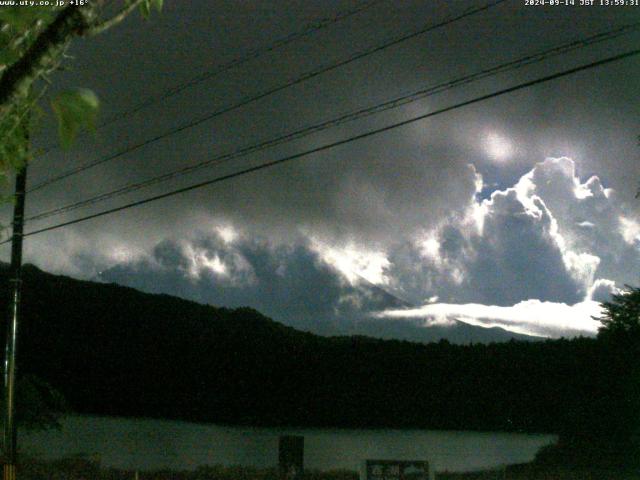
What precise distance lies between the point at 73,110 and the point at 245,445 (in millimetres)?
23592

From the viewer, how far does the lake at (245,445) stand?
22.9 metres

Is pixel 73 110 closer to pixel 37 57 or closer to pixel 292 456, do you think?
pixel 37 57

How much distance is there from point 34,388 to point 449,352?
593 inches

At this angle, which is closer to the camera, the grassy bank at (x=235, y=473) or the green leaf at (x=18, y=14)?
the green leaf at (x=18, y=14)

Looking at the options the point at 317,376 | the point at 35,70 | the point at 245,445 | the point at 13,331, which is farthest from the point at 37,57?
the point at 317,376

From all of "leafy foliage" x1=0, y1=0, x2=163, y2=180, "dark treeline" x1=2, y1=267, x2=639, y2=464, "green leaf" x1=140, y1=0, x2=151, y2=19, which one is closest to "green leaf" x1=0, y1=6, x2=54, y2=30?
"leafy foliage" x1=0, y1=0, x2=163, y2=180

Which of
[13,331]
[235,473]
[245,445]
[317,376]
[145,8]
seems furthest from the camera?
[317,376]

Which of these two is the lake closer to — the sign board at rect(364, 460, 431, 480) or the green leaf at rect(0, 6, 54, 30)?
the sign board at rect(364, 460, 431, 480)

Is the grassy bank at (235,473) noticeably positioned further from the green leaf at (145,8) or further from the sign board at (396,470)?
the green leaf at (145,8)

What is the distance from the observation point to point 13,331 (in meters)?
14.9

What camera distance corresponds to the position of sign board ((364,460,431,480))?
12.0 m

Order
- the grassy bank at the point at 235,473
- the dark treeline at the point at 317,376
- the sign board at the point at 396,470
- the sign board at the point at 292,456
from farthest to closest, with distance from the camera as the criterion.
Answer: the dark treeline at the point at 317,376, the grassy bank at the point at 235,473, the sign board at the point at 292,456, the sign board at the point at 396,470

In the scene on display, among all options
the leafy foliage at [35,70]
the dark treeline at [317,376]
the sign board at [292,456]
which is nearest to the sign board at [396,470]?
the sign board at [292,456]

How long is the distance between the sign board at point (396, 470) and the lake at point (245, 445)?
9704 millimetres
